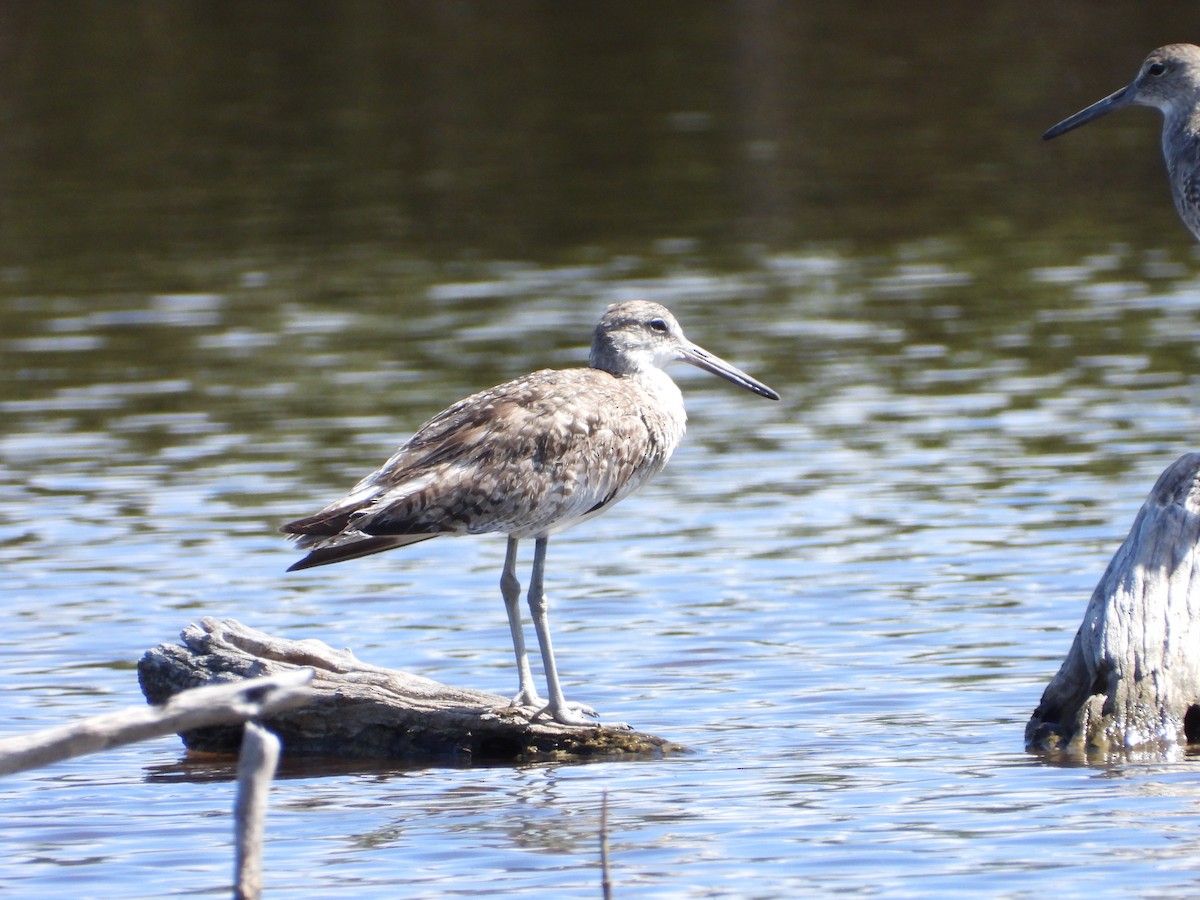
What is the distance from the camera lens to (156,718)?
17.8ft

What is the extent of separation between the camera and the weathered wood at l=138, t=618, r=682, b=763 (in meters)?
9.46

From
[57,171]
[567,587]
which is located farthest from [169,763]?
[57,171]

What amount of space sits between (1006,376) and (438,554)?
5583 mm

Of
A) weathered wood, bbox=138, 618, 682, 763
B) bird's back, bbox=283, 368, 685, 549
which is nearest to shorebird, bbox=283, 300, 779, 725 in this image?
bird's back, bbox=283, 368, 685, 549

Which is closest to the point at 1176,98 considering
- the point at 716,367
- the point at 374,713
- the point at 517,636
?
the point at 716,367

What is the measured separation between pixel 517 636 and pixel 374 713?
69 cm

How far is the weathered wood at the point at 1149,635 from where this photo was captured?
901 cm

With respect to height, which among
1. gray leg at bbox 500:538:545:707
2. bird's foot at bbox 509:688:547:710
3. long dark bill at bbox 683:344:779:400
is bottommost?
bird's foot at bbox 509:688:547:710

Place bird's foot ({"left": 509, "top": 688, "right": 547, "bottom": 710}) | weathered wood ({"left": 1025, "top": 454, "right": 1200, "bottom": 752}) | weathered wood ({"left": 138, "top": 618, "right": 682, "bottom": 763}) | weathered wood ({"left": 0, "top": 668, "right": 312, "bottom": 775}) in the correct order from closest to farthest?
weathered wood ({"left": 0, "top": 668, "right": 312, "bottom": 775}) < weathered wood ({"left": 1025, "top": 454, "right": 1200, "bottom": 752}) < weathered wood ({"left": 138, "top": 618, "right": 682, "bottom": 763}) < bird's foot ({"left": 509, "top": 688, "right": 547, "bottom": 710})

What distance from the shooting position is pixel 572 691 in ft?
35.0

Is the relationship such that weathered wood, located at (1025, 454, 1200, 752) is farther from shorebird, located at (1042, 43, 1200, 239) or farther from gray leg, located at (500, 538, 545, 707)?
shorebird, located at (1042, 43, 1200, 239)

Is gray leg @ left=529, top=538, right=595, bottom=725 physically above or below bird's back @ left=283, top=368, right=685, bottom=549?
below

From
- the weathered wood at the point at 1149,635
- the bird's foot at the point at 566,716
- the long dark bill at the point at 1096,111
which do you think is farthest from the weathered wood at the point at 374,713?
the long dark bill at the point at 1096,111

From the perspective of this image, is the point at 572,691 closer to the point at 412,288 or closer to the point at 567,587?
the point at 567,587
